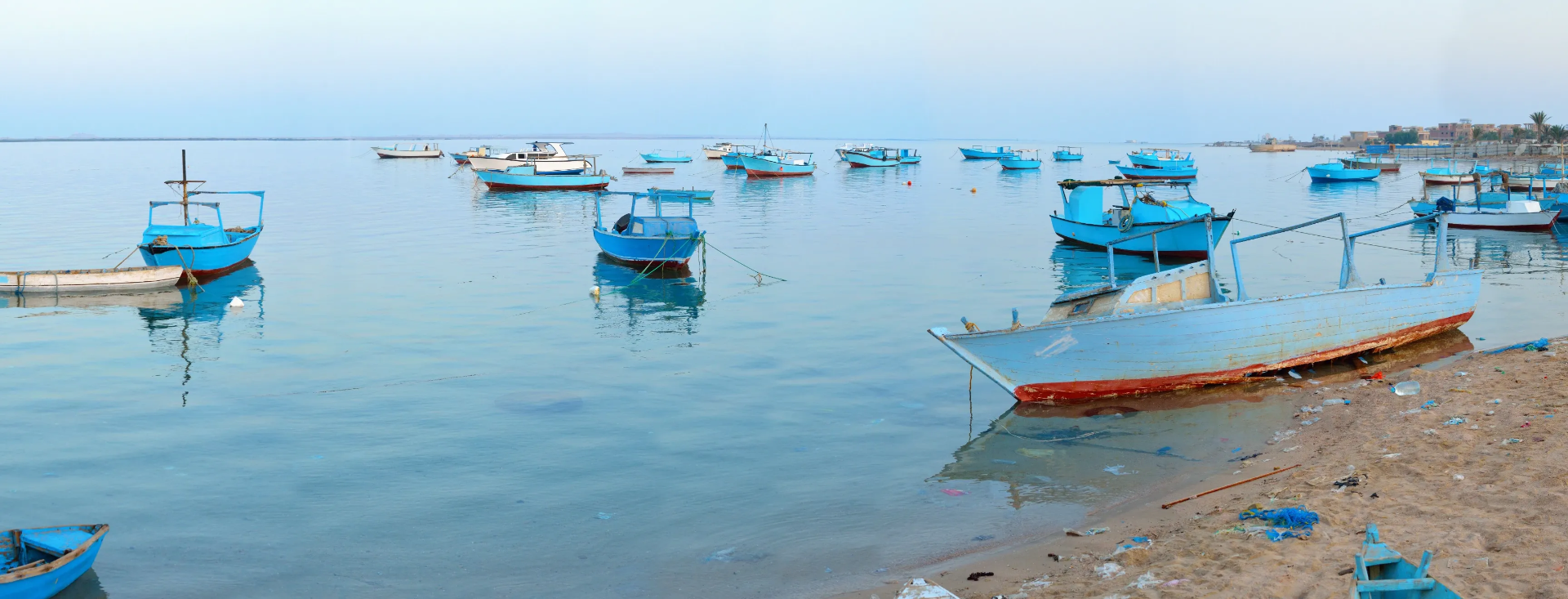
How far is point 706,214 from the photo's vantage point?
174 feet

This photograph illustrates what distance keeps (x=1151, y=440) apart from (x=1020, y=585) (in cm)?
552

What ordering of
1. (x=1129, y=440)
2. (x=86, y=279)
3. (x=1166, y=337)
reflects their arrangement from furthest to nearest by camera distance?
1. (x=86, y=279)
2. (x=1166, y=337)
3. (x=1129, y=440)

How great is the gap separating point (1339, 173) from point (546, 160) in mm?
62295

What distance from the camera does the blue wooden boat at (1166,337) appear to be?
45.9 feet

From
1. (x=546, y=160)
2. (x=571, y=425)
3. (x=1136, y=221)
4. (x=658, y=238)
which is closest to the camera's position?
(x=571, y=425)

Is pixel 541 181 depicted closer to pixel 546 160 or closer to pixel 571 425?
pixel 546 160

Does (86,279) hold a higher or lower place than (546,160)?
lower

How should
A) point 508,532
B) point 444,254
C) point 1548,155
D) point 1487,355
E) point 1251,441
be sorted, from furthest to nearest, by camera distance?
point 1548,155 < point 444,254 < point 1487,355 < point 1251,441 < point 508,532

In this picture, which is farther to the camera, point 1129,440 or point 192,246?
point 192,246

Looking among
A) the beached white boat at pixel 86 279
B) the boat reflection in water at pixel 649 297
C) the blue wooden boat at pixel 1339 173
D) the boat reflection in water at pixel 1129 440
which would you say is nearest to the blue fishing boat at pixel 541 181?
the boat reflection in water at pixel 649 297

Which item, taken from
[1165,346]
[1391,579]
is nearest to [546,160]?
[1165,346]

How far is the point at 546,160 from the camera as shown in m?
77.9

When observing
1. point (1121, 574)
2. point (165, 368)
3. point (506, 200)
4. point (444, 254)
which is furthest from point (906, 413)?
point (506, 200)

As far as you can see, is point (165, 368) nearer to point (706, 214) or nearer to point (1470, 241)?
point (706, 214)
